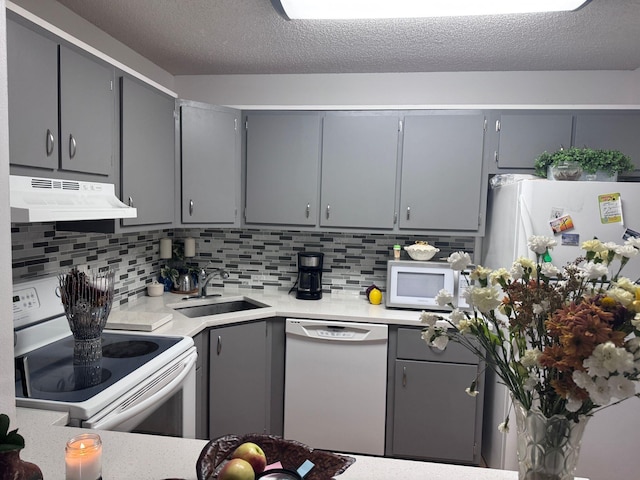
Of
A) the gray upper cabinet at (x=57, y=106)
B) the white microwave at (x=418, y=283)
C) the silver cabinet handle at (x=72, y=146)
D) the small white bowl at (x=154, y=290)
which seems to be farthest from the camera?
the small white bowl at (x=154, y=290)

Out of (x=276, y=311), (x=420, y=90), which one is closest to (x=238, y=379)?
(x=276, y=311)

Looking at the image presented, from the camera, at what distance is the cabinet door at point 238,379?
7.99ft

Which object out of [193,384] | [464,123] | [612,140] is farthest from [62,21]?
[612,140]

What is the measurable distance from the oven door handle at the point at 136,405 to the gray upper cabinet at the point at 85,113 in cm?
93

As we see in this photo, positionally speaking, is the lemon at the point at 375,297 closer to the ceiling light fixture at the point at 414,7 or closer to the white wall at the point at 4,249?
the ceiling light fixture at the point at 414,7

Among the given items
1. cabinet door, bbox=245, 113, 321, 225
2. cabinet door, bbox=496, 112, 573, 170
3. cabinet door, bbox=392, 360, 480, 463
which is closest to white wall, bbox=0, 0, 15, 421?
cabinet door, bbox=245, 113, 321, 225

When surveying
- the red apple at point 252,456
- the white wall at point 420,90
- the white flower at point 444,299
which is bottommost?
the red apple at point 252,456

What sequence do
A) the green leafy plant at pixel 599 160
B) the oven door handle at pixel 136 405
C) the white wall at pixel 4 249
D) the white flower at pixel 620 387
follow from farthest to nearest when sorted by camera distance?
1. the green leafy plant at pixel 599 160
2. the oven door handle at pixel 136 405
3. the white wall at pixel 4 249
4. the white flower at pixel 620 387

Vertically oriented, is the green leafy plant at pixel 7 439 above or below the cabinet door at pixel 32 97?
below

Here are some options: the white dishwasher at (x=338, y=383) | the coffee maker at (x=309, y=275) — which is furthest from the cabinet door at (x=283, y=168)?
the white dishwasher at (x=338, y=383)

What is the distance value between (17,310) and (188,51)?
1.80 meters

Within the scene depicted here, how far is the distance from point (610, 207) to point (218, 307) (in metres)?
2.38

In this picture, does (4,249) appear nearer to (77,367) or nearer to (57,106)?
(77,367)

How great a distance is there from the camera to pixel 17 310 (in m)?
1.76
